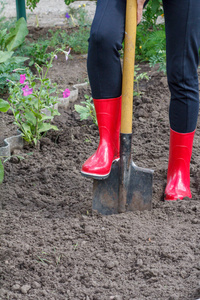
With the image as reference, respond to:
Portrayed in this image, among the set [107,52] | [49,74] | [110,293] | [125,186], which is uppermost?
[107,52]

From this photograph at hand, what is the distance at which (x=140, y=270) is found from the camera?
78.8 inches

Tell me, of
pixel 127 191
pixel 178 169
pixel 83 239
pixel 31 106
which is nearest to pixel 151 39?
pixel 31 106

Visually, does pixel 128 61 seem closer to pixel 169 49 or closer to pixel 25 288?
pixel 169 49

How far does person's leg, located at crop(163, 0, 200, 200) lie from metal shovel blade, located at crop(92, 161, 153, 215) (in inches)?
8.4

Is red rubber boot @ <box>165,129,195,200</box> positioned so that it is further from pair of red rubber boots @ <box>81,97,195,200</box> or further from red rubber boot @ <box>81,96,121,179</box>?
red rubber boot @ <box>81,96,121,179</box>

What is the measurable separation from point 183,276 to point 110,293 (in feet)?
1.10

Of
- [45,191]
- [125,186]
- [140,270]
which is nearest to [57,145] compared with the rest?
[45,191]

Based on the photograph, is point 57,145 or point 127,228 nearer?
point 127,228

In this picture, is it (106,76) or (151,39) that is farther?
(151,39)

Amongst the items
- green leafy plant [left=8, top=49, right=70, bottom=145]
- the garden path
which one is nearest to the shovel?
green leafy plant [left=8, top=49, right=70, bottom=145]

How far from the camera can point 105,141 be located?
2.31m

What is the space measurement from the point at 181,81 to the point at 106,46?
45 cm

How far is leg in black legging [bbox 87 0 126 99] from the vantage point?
2.10m

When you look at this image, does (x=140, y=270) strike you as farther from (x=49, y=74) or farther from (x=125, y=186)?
(x=49, y=74)
